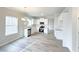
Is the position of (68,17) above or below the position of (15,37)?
above

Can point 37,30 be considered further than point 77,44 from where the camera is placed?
Yes

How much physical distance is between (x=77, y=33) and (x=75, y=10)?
0.73 metres

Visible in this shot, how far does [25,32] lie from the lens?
6969 mm

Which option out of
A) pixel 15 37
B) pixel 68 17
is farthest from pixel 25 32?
pixel 68 17

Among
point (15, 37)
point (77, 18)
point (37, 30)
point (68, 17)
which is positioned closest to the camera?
point (77, 18)

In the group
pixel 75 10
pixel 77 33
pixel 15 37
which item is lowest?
pixel 15 37

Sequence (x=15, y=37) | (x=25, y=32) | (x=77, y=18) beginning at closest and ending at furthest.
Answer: (x=77, y=18) < (x=15, y=37) < (x=25, y=32)
